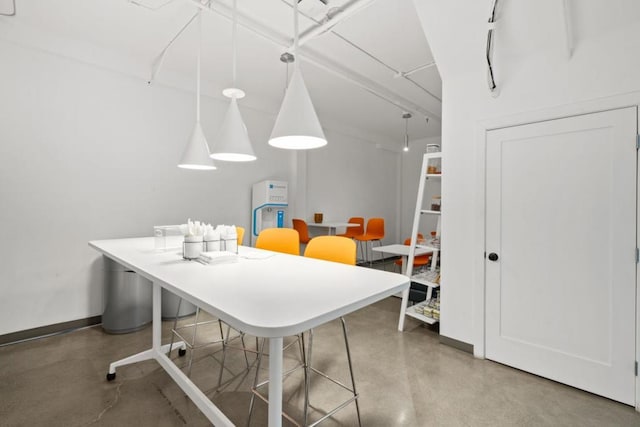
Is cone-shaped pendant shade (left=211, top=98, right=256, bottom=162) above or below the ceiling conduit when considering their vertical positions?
below

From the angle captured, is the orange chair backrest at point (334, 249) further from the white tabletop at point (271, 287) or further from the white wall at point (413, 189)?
the white wall at point (413, 189)

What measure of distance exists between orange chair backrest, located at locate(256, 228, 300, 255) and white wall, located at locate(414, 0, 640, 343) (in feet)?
4.61

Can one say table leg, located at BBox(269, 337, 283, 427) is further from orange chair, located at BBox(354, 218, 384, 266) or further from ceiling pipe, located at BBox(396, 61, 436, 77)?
orange chair, located at BBox(354, 218, 384, 266)

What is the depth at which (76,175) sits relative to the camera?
300 cm

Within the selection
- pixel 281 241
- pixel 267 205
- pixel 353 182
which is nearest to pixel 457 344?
pixel 281 241

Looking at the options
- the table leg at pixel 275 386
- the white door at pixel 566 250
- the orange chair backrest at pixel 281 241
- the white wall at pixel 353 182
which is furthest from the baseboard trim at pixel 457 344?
the white wall at pixel 353 182

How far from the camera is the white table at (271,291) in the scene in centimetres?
93

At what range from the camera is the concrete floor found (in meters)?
1.75

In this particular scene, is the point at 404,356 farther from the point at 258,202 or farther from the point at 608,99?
the point at 258,202

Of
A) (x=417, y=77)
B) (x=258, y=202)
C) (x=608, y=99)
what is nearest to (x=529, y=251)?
(x=608, y=99)

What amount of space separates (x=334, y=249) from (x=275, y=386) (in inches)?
44.1

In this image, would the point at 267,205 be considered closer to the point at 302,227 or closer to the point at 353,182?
the point at 302,227

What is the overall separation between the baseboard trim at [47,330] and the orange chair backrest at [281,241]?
2.12 meters

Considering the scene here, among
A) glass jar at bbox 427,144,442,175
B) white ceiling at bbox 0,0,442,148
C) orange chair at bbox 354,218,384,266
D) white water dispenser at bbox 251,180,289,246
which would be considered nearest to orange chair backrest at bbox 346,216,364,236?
orange chair at bbox 354,218,384,266
